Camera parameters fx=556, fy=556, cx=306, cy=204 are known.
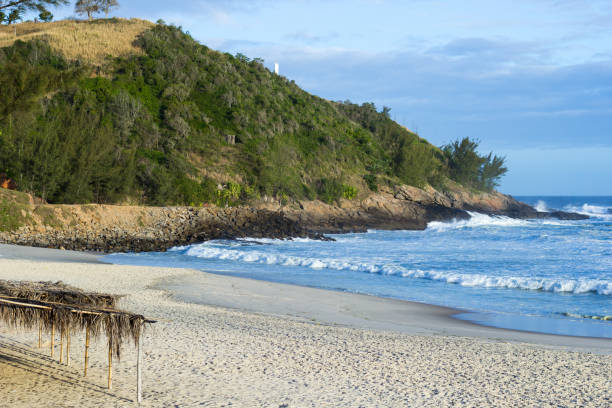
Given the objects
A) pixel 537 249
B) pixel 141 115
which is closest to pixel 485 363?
pixel 537 249

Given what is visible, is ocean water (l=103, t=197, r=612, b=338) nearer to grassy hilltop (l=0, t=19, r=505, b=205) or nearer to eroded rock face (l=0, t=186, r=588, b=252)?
eroded rock face (l=0, t=186, r=588, b=252)

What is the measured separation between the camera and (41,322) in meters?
6.16

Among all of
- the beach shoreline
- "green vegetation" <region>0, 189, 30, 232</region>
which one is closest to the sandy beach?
the beach shoreline

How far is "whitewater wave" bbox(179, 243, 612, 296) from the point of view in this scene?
16734mm

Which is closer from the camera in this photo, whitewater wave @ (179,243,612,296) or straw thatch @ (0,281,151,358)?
straw thatch @ (0,281,151,358)

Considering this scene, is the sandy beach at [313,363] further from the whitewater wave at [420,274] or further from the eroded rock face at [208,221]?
the eroded rock face at [208,221]

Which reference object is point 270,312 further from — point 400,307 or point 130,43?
point 130,43

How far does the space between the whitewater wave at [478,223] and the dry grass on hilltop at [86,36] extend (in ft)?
107

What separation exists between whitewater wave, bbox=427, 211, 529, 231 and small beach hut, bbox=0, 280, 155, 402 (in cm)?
3936

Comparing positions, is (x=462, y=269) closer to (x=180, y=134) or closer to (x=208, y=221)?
(x=208, y=221)

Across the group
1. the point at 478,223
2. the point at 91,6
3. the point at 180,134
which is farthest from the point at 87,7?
the point at 478,223

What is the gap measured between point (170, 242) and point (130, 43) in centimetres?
3299

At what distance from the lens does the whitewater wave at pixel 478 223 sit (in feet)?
150

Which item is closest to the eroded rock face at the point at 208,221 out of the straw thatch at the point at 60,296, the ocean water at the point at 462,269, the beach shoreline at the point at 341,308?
the ocean water at the point at 462,269
